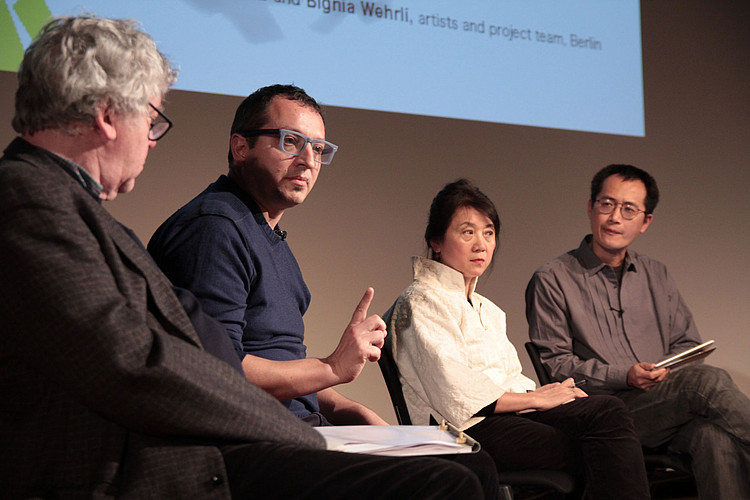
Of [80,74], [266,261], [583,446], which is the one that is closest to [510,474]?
[583,446]

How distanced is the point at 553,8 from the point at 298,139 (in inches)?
91.8

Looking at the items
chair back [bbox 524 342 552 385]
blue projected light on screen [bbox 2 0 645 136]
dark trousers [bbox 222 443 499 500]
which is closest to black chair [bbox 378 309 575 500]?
chair back [bbox 524 342 552 385]

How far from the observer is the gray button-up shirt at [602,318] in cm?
273

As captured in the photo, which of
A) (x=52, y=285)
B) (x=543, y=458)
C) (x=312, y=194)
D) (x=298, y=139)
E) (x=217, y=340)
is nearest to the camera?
(x=52, y=285)

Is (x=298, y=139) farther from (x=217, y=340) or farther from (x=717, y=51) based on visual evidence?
(x=717, y=51)

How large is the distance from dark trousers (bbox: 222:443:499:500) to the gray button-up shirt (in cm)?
173

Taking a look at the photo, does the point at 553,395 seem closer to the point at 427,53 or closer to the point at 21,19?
the point at 427,53

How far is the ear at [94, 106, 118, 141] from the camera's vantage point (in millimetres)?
1190

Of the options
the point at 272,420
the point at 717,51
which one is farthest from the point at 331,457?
the point at 717,51

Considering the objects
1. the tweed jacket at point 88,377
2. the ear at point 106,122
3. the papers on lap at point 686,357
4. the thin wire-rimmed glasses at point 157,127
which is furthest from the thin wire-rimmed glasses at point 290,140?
the papers on lap at point 686,357

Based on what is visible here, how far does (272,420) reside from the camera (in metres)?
1.11

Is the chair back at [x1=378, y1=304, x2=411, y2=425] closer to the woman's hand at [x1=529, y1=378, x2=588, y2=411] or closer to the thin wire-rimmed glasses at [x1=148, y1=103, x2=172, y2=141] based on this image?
the woman's hand at [x1=529, y1=378, x2=588, y2=411]

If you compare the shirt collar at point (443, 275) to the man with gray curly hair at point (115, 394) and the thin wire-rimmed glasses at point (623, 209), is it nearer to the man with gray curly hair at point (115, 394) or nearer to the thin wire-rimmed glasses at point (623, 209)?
the thin wire-rimmed glasses at point (623, 209)

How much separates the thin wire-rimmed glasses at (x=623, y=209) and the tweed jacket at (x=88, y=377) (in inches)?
92.0
